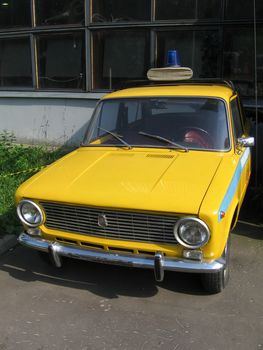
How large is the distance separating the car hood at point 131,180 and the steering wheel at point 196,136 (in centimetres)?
14

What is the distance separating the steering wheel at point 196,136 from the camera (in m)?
4.29

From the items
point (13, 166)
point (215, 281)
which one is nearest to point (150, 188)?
point (215, 281)

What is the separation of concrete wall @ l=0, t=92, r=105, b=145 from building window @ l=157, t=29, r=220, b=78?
1.68 m

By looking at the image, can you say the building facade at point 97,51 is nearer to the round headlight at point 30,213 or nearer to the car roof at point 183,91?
the car roof at point 183,91

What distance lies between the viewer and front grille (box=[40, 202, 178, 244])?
132 inches

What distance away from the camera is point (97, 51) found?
8.39m

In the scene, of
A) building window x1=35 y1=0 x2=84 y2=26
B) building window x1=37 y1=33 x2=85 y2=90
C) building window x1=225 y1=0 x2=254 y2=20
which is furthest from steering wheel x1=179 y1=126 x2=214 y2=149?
building window x1=35 y1=0 x2=84 y2=26

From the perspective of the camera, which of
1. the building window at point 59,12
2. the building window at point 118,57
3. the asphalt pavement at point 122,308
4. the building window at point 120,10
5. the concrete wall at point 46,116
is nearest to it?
the asphalt pavement at point 122,308

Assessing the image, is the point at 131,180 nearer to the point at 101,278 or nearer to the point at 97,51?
the point at 101,278

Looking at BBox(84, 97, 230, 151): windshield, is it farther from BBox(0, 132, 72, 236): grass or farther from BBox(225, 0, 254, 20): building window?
BBox(225, 0, 254, 20): building window

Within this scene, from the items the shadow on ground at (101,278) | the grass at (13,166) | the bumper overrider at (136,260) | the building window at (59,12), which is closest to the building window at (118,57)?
the building window at (59,12)

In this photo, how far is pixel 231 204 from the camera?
3.66m

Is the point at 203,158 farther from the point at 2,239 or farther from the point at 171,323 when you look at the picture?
the point at 2,239

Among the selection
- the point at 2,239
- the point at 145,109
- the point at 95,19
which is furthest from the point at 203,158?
the point at 95,19
